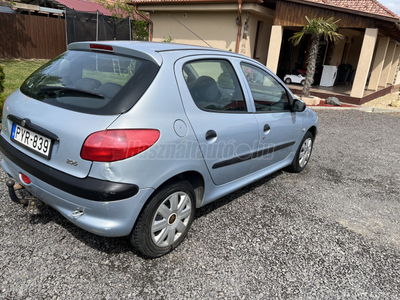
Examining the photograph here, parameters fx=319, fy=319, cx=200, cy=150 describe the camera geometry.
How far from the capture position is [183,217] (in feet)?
8.89

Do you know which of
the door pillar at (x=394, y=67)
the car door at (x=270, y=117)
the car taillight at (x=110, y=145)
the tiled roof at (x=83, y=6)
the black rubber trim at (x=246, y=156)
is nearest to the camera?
the car taillight at (x=110, y=145)

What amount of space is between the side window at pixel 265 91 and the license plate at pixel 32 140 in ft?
6.69

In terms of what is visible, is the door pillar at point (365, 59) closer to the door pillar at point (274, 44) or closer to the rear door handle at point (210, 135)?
the door pillar at point (274, 44)

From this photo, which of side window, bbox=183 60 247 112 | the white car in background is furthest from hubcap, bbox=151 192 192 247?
the white car in background

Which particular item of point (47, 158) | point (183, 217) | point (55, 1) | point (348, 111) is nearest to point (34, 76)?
point (47, 158)

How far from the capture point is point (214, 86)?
9.69ft

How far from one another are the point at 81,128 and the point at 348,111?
10592 mm

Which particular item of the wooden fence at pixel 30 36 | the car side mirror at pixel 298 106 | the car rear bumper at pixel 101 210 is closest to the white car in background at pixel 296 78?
the car side mirror at pixel 298 106

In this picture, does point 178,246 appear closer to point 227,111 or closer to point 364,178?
point 227,111

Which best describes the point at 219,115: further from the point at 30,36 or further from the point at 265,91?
the point at 30,36

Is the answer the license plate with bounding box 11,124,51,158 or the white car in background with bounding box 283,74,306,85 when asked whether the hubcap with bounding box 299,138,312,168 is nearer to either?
the license plate with bounding box 11,124,51,158

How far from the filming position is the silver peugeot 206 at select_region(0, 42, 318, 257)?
2137 mm

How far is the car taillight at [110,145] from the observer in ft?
6.82

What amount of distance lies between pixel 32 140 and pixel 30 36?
16.6 meters
